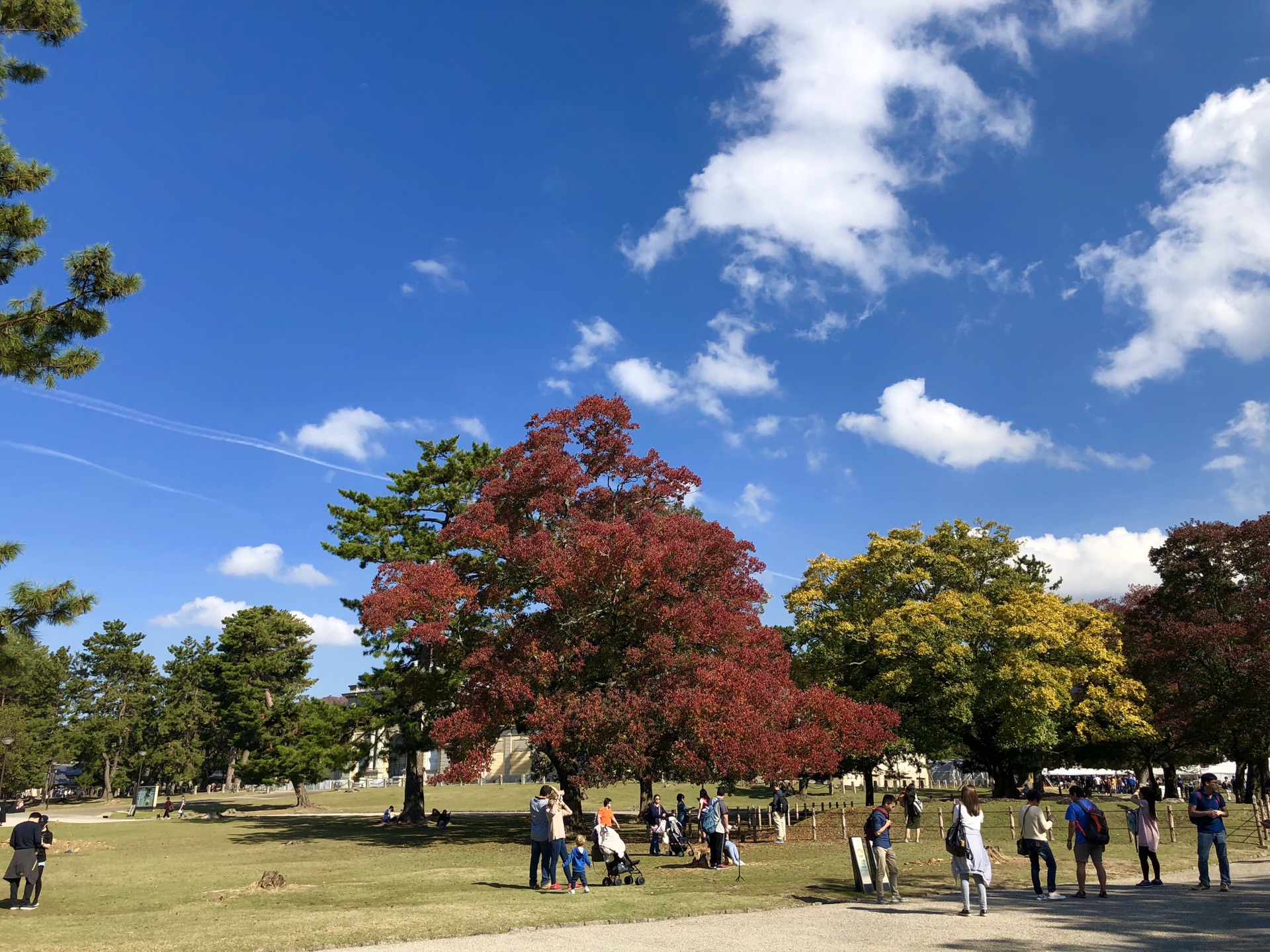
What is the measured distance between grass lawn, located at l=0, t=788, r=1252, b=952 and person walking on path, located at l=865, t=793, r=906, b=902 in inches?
26.9

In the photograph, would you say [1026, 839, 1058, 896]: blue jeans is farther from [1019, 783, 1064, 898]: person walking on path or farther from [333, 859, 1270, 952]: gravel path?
[333, 859, 1270, 952]: gravel path

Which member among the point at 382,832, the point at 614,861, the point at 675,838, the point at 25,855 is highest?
the point at 25,855

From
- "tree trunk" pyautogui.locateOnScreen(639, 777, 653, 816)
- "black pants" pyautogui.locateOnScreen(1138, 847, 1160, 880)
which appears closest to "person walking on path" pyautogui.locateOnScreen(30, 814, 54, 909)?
"black pants" pyautogui.locateOnScreen(1138, 847, 1160, 880)

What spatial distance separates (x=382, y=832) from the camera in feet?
105

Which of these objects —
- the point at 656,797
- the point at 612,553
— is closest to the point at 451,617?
the point at 612,553

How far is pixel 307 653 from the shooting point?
61.9m

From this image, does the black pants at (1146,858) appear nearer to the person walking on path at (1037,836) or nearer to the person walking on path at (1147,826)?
the person walking on path at (1147,826)

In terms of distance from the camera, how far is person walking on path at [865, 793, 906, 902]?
12.6 metres

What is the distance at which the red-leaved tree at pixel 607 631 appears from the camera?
2264 cm

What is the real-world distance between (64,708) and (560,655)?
248 feet

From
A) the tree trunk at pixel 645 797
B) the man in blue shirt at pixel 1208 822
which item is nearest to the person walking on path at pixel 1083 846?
the man in blue shirt at pixel 1208 822

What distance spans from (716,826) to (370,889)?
713cm

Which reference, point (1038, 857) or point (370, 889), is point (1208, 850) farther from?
point (370, 889)

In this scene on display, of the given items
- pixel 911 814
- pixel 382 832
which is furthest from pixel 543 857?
pixel 382 832
